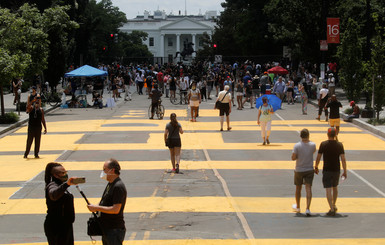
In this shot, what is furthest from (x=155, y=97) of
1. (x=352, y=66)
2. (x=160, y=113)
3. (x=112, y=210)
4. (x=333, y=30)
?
(x=112, y=210)

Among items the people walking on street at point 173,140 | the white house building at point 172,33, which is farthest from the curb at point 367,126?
the white house building at point 172,33

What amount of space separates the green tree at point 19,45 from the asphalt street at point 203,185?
10.8 ft

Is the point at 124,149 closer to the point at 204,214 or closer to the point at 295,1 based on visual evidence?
the point at 204,214

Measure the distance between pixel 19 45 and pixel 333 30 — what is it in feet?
58.2

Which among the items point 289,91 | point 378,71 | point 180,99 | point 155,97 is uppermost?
point 378,71

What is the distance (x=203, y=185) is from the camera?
16172mm

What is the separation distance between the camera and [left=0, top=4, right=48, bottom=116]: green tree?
99.5ft

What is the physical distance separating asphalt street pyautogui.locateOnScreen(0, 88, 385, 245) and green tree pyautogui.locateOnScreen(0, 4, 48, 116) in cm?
330

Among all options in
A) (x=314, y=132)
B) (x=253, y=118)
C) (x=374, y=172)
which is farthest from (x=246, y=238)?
(x=253, y=118)

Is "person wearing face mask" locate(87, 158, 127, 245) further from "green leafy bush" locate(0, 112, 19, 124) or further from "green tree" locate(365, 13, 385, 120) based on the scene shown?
"green leafy bush" locate(0, 112, 19, 124)

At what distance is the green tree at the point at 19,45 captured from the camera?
99.5ft

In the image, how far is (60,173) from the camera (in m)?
8.10

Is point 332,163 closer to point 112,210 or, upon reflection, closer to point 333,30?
point 112,210

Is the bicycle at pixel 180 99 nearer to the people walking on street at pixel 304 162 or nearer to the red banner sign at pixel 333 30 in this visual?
the red banner sign at pixel 333 30
